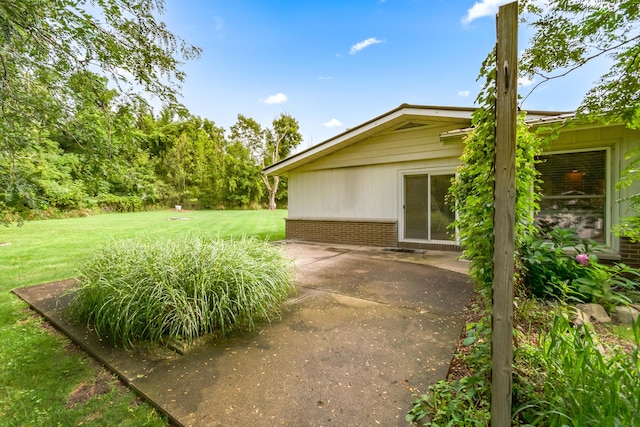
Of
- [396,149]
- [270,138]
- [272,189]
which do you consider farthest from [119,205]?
[396,149]

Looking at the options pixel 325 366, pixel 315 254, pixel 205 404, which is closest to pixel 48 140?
pixel 205 404

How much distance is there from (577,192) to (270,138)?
1295 inches

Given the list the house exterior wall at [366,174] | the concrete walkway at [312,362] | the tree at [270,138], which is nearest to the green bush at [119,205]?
the tree at [270,138]

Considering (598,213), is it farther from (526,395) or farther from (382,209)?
(526,395)

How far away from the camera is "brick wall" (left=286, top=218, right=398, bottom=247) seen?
24.6 feet

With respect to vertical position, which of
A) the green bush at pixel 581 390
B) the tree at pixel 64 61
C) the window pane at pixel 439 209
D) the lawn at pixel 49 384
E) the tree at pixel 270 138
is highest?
the tree at pixel 270 138

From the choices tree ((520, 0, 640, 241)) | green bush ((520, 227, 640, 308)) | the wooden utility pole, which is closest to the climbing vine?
the wooden utility pole

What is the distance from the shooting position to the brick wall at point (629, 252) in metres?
4.33

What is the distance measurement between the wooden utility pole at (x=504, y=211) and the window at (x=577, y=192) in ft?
14.0

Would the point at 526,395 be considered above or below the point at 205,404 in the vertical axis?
above

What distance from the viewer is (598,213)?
4.70 metres

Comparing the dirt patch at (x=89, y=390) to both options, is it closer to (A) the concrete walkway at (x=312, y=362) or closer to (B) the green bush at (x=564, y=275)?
(A) the concrete walkway at (x=312, y=362)

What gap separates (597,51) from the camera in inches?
100

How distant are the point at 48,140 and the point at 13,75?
86 centimetres
